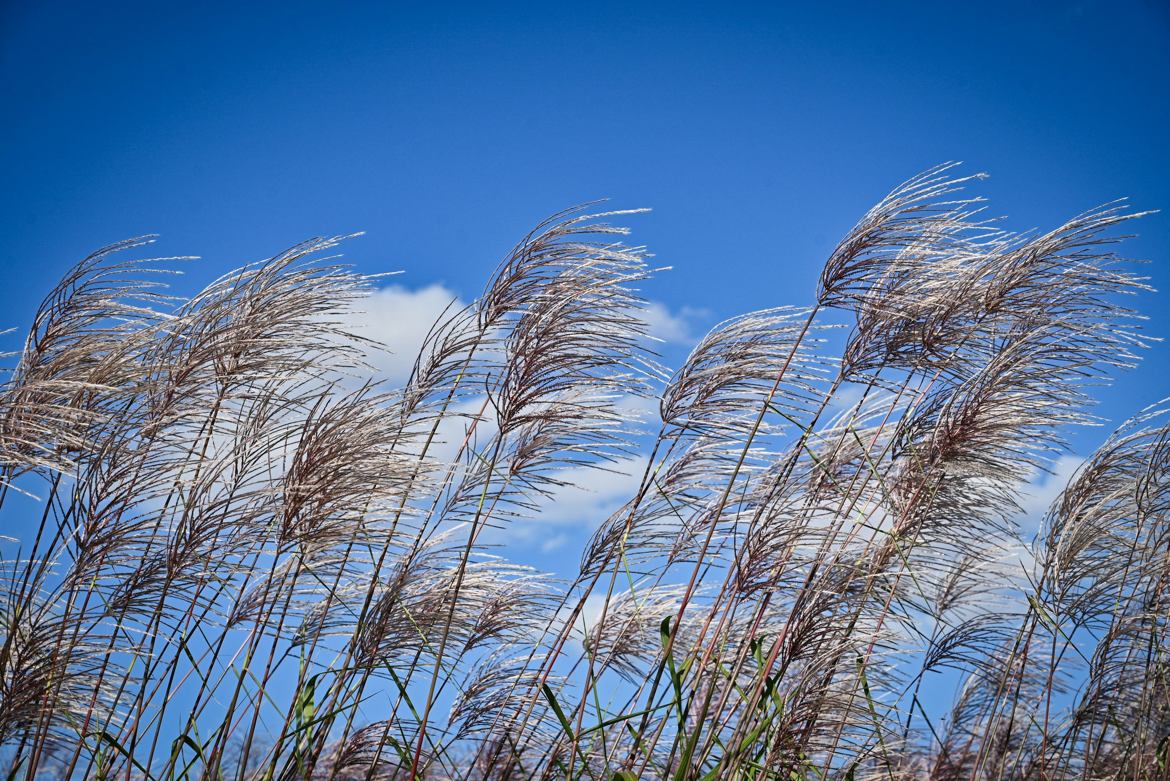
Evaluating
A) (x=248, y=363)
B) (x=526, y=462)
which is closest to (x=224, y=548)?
(x=248, y=363)

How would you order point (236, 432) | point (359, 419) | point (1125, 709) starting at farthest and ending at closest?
point (1125, 709) → point (236, 432) → point (359, 419)

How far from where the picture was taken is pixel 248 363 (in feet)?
9.64

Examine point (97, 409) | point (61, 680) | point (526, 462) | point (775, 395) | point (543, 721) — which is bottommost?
point (61, 680)

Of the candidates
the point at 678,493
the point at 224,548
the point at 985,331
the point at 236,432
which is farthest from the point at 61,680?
the point at 985,331

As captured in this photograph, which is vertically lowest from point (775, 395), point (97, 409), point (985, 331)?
point (97, 409)

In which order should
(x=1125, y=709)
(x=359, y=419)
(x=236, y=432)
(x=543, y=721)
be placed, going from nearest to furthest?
(x=359, y=419) → (x=236, y=432) → (x=543, y=721) → (x=1125, y=709)

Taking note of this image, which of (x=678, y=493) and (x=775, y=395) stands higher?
(x=775, y=395)

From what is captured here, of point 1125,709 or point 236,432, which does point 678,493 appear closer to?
point 236,432

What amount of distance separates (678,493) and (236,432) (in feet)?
4.59

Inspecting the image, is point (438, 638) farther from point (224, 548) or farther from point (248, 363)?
point (248, 363)

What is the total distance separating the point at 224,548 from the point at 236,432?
0.38 metres

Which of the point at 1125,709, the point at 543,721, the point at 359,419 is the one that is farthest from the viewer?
the point at 1125,709

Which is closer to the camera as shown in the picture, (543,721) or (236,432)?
(236,432)

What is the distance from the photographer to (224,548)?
102 inches
